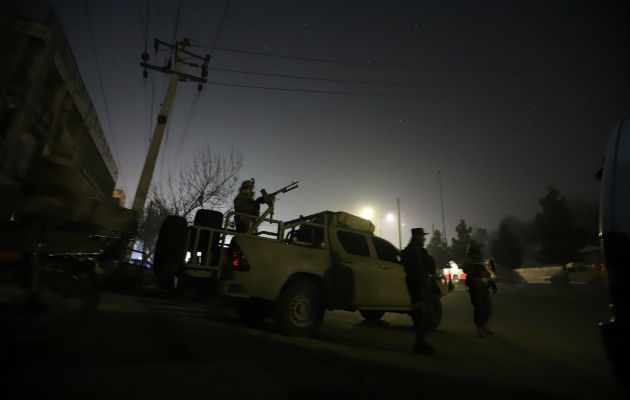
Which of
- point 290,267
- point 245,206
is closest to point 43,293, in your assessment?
point 290,267

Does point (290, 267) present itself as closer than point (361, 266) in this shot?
Yes

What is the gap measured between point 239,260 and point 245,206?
191cm

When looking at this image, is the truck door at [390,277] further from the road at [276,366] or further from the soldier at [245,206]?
the soldier at [245,206]

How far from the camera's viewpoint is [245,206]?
19.8ft

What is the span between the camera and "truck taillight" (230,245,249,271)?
4258 mm

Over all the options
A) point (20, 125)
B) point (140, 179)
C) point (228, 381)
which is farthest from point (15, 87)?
point (228, 381)

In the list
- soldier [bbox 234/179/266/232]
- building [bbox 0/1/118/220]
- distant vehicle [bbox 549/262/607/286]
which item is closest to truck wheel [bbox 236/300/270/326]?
soldier [bbox 234/179/266/232]

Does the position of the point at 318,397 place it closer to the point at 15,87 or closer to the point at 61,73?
the point at 15,87

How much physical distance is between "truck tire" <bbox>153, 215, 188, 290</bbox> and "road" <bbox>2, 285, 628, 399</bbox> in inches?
25.4

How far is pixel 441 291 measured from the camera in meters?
6.22

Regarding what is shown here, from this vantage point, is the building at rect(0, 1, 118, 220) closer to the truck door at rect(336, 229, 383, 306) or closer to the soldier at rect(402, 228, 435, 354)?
the truck door at rect(336, 229, 383, 306)

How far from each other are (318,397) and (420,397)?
2.70 feet

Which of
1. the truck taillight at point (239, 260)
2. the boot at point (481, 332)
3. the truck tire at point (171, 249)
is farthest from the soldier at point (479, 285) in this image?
the truck tire at point (171, 249)

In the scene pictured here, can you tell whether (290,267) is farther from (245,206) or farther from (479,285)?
(479,285)
